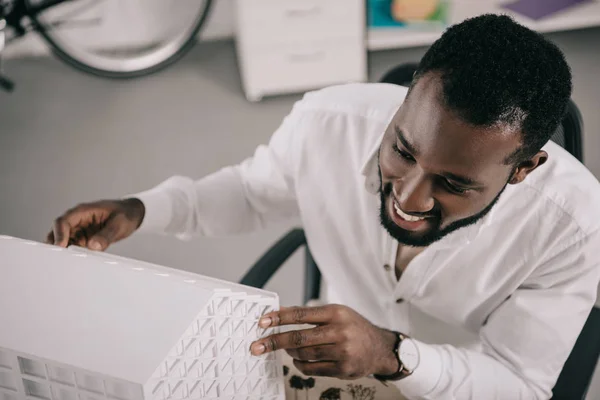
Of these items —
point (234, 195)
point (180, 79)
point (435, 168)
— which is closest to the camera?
point (435, 168)

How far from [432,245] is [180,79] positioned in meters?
2.00

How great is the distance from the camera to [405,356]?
91 cm

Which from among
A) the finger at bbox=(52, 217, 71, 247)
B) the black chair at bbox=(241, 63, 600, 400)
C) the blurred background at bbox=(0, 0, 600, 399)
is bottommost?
the blurred background at bbox=(0, 0, 600, 399)

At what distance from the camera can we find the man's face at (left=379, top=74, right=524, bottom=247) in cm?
80

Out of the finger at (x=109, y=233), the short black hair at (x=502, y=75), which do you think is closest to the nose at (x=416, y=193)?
the short black hair at (x=502, y=75)

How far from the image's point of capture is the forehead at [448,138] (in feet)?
2.60

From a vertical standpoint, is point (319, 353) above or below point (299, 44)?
above

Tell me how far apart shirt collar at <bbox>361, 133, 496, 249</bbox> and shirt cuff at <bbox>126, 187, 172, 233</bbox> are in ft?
1.12

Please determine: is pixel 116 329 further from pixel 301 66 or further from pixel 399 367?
pixel 301 66

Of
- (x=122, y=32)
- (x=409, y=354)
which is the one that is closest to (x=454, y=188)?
(x=409, y=354)

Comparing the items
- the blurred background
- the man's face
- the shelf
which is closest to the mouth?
the man's face

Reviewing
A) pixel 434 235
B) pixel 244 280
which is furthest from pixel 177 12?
pixel 434 235

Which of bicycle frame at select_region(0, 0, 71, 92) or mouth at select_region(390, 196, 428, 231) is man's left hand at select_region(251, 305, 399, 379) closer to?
mouth at select_region(390, 196, 428, 231)

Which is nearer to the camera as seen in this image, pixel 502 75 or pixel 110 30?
pixel 502 75
